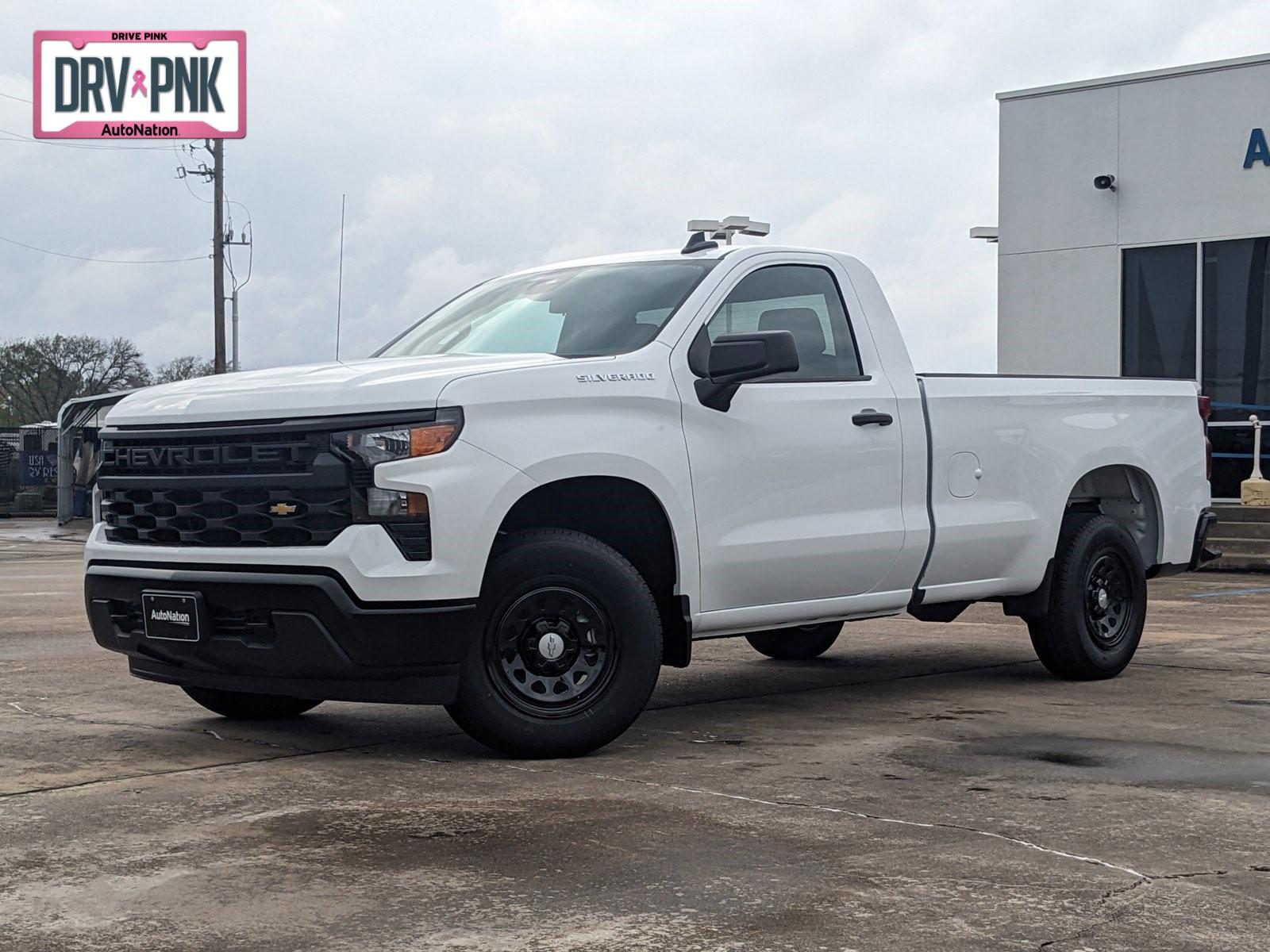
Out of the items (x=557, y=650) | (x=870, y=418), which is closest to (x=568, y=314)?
(x=870, y=418)

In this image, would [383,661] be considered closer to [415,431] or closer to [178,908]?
[415,431]

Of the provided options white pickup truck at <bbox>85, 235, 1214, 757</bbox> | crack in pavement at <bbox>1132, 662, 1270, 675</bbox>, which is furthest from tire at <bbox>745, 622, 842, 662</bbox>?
crack in pavement at <bbox>1132, 662, 1270, 675</bbox>

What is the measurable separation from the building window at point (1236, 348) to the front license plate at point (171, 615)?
52.0 feet

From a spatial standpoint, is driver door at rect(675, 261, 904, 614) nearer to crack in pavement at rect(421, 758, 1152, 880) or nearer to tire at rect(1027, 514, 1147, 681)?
crack in pavement at rect(421, 758, 1152, 880)

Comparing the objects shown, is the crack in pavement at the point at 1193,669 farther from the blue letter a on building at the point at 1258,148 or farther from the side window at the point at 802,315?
the blue letter a on building at the point at 1258,148

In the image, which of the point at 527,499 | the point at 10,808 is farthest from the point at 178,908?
the point at 527,499

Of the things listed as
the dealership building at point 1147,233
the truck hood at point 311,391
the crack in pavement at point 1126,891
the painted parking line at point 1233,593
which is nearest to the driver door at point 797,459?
the truck hood at point 311,391

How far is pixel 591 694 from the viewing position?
251 inches

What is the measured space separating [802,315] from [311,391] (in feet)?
8.10

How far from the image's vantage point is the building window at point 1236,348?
1978 centimetres

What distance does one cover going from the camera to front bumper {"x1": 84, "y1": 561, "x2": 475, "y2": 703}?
5941 mm

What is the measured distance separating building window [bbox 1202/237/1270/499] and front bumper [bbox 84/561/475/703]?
51.3ft

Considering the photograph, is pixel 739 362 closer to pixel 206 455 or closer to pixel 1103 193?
pixel 206 455

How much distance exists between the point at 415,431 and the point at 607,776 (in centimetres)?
141
